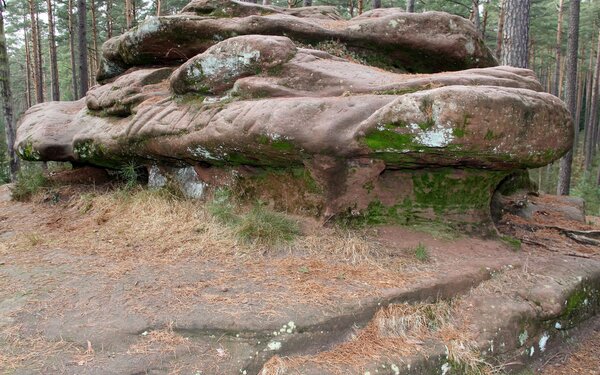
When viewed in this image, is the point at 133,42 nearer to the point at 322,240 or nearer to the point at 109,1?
the point at 322,240

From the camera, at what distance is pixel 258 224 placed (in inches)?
205

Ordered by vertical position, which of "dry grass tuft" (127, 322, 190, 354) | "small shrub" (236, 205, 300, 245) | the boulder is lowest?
"dry grass tuft" (127, 322, 190, 354)

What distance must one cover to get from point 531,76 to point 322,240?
3437 mm

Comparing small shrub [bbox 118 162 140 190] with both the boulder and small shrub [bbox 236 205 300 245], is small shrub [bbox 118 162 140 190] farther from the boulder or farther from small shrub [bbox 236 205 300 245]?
small shrub [bbox 236 205 300 245]

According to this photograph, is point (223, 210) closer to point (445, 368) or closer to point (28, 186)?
point (445, 368)

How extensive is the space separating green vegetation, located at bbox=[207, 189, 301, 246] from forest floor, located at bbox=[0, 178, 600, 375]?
0.32 ft

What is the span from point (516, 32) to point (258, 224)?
6957mm

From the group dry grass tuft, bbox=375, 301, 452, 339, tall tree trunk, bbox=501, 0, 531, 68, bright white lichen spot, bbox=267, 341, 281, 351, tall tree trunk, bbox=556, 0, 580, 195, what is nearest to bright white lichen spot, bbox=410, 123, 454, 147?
dry grass tuft, bbox=375, 301, 452, 339

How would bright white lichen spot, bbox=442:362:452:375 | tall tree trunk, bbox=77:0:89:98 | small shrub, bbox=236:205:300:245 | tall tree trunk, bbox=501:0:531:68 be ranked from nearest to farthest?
bright white lichen spot, bbox=442:362:452:375 → small shrub, bbox=236:205:300:245 → tall tree trunk, bbox=501:0:531:68 → tall tree trunk, bbox=77:0:89:98

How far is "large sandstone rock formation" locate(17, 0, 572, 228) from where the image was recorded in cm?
443

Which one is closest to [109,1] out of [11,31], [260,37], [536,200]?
[11,31]

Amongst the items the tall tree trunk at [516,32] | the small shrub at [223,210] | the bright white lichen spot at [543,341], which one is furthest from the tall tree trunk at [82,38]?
the bright white lichen spot at [543,341]

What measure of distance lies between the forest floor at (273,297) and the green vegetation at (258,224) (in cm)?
10

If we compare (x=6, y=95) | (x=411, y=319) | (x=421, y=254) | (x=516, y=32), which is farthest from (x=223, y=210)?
(x=6, y=95)
